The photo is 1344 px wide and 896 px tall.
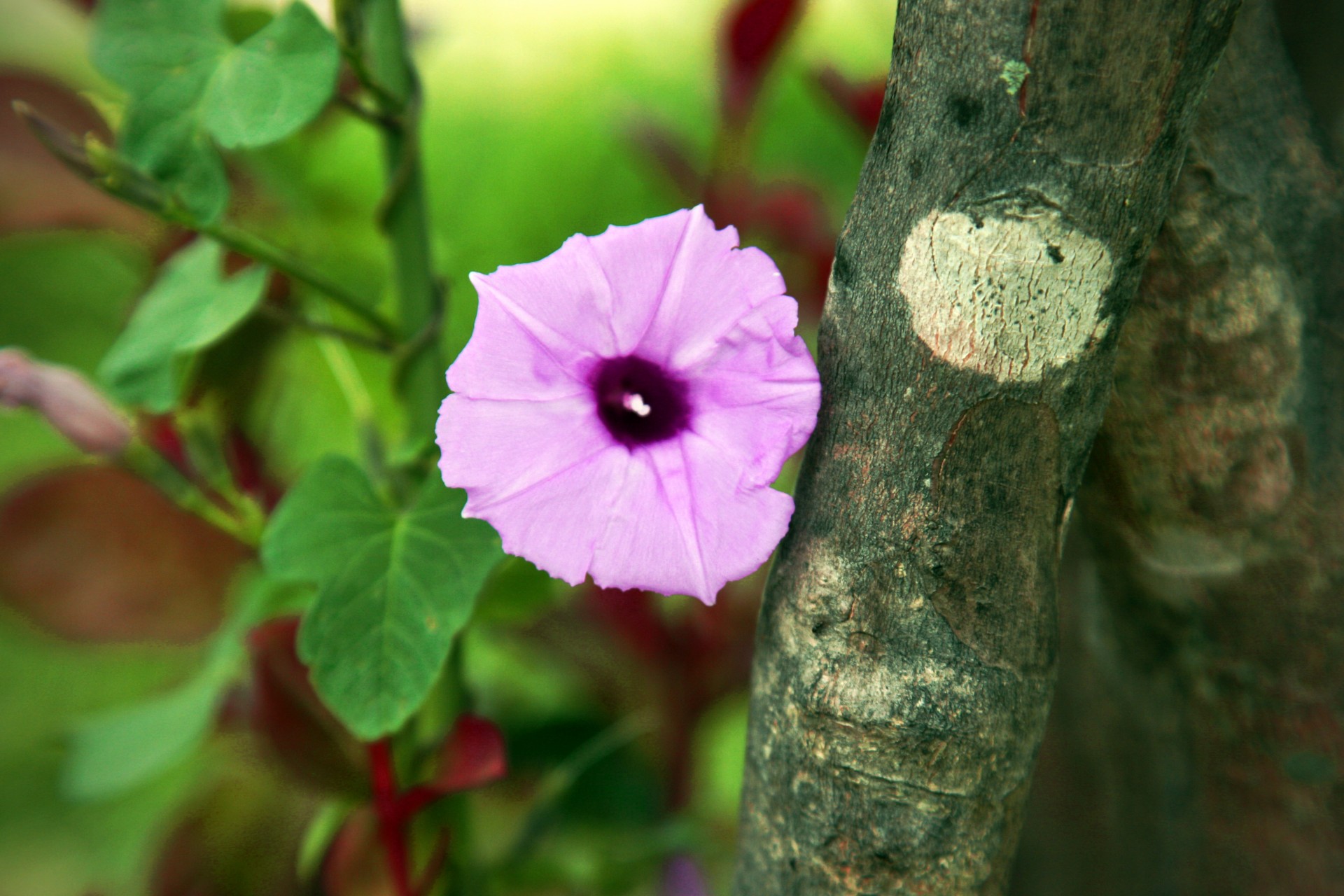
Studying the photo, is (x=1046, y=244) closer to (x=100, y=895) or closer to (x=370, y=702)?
(x=370, y=702)

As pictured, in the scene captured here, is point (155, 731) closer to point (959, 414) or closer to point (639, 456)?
point (639, 456)

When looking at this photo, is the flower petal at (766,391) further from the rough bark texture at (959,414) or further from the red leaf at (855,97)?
the red leaf at (855,97)

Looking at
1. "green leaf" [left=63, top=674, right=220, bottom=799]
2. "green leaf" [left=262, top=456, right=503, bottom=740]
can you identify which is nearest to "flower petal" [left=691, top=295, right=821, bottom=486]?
"green leaf" [left=262, top=456, right=503, bottom=740]

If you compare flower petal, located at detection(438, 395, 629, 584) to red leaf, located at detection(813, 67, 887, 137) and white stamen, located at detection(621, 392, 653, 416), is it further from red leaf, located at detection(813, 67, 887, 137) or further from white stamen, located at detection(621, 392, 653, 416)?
red leaf, located at detection(813, 67, 887, 137)

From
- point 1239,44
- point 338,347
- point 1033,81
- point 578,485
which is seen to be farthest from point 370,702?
point 1239,44

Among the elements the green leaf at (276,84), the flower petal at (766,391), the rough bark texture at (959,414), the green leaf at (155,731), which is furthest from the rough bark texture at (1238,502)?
the green leaf at (155,731)

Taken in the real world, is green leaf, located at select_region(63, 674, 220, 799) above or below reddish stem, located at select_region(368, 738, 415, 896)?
below

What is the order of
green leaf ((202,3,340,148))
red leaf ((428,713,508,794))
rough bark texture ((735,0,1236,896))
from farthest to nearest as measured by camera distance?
red leaf ((428,713,508,794))
green leaf ((202,3,340,148))
rough bark texture ((735,0,1236,896))
